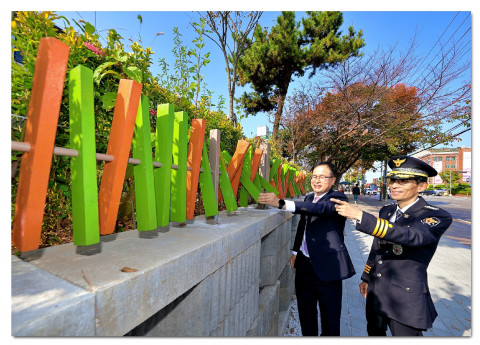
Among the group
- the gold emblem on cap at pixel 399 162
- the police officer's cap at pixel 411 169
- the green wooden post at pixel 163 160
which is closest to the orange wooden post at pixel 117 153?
the green wooden post at pixel 163 160

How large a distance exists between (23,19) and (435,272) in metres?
6.94

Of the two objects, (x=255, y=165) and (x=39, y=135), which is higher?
(x=255, y=165)

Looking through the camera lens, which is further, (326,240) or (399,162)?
(326,240)

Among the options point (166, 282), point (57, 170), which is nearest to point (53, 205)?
point (57, 170)

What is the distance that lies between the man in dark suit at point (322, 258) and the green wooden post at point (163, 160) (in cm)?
104

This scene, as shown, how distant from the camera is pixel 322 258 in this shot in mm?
2146

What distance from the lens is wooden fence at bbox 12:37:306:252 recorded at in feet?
2.97

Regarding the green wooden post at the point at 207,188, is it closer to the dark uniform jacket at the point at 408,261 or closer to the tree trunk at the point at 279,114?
the dark uniform jacket at the point at 408,261

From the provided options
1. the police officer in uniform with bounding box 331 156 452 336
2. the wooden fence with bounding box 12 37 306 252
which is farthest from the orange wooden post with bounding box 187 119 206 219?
the police officer in uniform with bounding box 331 156 452 336

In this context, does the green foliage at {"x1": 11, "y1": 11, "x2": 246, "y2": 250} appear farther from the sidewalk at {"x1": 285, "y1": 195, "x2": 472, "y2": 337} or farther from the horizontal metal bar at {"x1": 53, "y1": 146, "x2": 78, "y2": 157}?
the sidewalk at {"x1": 285, "y1": 195, "x2": 472, "y2": 337}

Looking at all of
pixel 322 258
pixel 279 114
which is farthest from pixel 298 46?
pixel 322 258

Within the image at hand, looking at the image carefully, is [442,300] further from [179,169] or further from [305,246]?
[179,169]

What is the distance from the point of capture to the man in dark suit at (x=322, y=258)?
2.11 meters

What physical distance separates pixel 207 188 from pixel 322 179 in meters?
1.17
